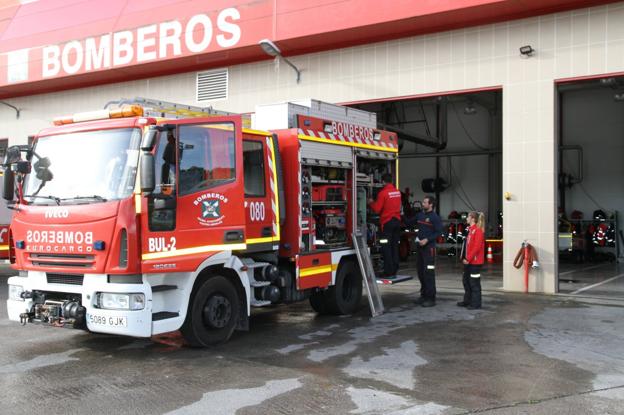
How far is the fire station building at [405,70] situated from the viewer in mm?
11930

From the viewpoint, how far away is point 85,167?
22.3 feet

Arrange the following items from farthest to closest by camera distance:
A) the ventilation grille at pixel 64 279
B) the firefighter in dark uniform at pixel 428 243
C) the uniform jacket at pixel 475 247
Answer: the firefighter in dark uniform at pixel 428 243 → the uniform jacket at pixel 475 247 → the ventilation grille at pixel 64 279

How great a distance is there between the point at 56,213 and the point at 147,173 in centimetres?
126

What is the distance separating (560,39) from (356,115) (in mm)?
4492

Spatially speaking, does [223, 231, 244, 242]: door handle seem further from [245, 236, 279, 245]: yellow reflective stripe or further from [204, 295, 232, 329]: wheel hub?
[204, 295, 232, 329]: wheel hub

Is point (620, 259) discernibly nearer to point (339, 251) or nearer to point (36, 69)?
point (339, 251)

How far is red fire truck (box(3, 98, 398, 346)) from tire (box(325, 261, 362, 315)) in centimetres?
82

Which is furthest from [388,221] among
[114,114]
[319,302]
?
Answer: [114,114]

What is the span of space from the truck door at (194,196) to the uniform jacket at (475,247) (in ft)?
14.0

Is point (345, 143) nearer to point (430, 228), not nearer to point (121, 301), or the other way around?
point (430, 228)

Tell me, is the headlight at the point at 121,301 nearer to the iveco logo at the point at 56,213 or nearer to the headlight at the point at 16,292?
the iveco logo at the point at 56,213

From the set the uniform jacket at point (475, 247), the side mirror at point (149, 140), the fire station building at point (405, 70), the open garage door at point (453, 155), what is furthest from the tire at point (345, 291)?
the open garage door at point (453, 155)

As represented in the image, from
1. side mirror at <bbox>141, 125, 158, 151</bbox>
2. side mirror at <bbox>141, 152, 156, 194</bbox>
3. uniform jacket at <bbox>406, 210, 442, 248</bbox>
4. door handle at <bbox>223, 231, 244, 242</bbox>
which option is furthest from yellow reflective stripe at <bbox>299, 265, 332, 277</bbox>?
side mirror at <bbox>141, 125, 158, 151</bbox>

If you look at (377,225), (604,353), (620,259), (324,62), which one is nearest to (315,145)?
(377,225)
